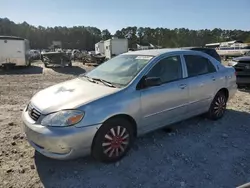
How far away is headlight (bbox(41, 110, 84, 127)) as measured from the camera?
10.8 ft

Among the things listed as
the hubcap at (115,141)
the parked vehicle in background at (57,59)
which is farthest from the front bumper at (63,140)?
the parked vehicle in background at (57,59)

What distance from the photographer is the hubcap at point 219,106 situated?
5492 millimetres

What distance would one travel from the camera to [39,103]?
3.72 m

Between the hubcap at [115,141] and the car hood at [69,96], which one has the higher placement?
the car hood at [69,96]

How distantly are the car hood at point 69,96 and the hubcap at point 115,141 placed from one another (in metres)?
0.56

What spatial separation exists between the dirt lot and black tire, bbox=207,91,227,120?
0.41 m

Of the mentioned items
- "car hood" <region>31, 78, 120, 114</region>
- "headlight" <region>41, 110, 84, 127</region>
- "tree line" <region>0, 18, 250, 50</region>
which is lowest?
"headlight" <region>41, 110, 84, 127</region>

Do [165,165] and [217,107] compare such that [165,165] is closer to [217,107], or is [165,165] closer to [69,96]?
[69,96]

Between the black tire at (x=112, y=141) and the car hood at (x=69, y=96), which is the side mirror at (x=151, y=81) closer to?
the car hood at (x=69, y=96)

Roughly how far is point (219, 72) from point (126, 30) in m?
116

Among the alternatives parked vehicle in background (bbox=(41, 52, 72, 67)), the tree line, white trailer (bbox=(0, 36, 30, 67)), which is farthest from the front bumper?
the tree line

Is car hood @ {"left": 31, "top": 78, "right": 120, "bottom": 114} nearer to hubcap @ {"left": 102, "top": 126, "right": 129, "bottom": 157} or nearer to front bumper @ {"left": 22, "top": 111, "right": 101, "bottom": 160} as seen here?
front bumper @ {"left": 22, "top": 111, "right": 101, "bottom": 160}

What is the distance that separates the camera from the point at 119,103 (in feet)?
11.9

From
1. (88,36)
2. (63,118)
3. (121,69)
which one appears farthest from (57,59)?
(88,36)
